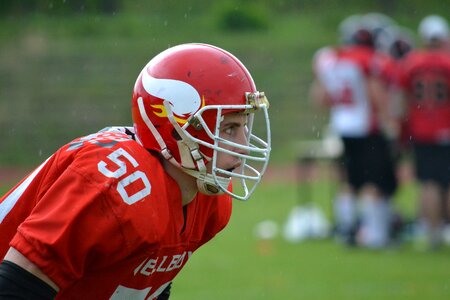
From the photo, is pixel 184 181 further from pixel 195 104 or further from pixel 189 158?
pixel 195 104

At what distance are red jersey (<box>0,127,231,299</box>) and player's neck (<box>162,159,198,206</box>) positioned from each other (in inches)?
1.4

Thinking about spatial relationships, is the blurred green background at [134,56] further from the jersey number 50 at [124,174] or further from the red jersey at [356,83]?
the jersey number 50 at [124,174]

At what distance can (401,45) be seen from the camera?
997cm

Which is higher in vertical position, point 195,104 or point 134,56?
point 195,104

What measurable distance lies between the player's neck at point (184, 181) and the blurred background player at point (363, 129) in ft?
20.7

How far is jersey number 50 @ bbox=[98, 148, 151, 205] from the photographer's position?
2907mm

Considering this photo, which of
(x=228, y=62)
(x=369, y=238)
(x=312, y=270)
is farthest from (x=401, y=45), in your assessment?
(x=228, y=62)

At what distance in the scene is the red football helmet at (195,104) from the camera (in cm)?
313

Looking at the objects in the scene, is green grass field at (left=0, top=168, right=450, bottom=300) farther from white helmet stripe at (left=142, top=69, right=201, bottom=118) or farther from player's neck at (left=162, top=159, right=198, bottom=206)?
white helmet stripe at (left=142, top=69, right=201, bottom=118)

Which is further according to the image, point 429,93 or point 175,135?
point 429,93

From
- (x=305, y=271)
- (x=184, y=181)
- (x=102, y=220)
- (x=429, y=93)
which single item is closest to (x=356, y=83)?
(x=429, y=93)

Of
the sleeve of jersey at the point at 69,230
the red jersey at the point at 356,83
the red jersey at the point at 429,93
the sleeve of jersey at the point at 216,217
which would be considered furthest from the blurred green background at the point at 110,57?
the sleeve of jersey at the point at 69,230

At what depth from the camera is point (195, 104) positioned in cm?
313

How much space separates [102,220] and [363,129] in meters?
6.89
